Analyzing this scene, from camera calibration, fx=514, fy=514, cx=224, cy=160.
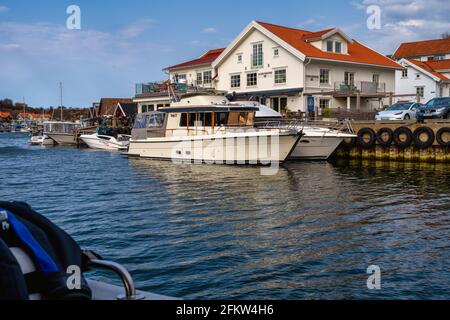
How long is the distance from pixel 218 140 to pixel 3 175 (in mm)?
10437

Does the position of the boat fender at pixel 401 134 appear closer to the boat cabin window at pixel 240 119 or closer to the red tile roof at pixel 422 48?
the boat cabin window at pixel 240 119

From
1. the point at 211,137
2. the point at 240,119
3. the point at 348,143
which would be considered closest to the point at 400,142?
the point at 348,143

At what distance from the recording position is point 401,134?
27.6 meters

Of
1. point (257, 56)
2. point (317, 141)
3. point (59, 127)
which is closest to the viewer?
point (317, 141)

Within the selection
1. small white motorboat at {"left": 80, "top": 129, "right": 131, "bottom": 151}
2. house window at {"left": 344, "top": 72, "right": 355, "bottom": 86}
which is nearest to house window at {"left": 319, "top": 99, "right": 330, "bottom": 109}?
house window at {"left": 344, "top": 72, "right": 355, "bottom": 86}

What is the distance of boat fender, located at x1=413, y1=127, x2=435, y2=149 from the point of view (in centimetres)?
2625

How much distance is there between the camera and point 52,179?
885 inches

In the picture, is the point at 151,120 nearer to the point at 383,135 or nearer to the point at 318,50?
the point at 383,135

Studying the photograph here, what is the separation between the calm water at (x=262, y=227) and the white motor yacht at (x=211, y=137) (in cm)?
234

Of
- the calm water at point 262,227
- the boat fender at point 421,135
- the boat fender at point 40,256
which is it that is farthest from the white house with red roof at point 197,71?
the boat fender at point 40,256

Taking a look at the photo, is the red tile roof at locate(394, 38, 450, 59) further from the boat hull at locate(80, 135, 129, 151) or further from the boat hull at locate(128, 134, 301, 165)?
the boat hull at locate(128, 134, 301, 165)

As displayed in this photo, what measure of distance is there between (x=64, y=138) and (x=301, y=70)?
25985mm
